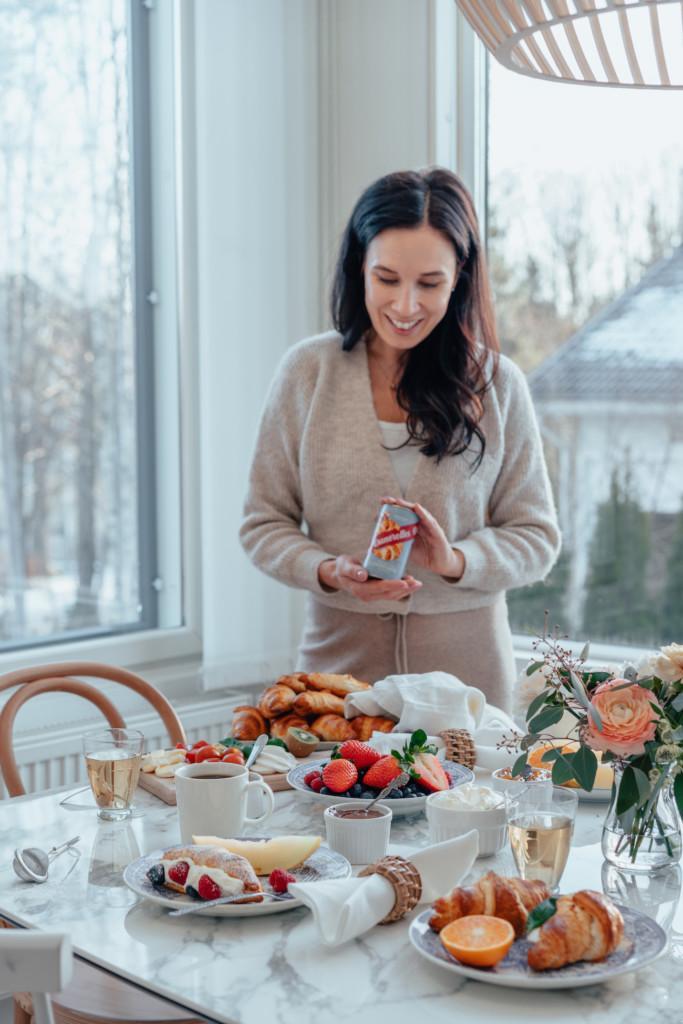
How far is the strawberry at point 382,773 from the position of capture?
1473 mm

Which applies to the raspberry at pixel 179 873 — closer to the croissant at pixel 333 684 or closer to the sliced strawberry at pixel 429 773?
the sliced strawberry at pixel 429 773

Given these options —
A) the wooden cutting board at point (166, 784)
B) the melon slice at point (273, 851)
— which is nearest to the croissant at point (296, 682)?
the wooden cutting board at point (166, 784)

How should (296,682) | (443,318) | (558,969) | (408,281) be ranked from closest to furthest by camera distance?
1. (558,969)
2. (296,682)
3. (408,281)
4. (443,318)

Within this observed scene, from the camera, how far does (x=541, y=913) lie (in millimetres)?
1106

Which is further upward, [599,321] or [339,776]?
[599,321]

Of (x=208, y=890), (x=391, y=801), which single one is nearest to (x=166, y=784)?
(x=391, y=801)

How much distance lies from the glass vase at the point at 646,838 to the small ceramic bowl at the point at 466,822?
0.12m

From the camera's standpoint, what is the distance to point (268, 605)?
3.24 m

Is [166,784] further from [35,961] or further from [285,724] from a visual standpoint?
[35,961]

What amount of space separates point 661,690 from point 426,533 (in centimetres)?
95

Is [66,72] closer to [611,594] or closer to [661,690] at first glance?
[611,594]

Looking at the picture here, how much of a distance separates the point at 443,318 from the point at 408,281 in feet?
0.51

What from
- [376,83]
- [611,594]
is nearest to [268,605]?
[611,594]

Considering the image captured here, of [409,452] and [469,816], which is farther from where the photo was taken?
[409,452]
